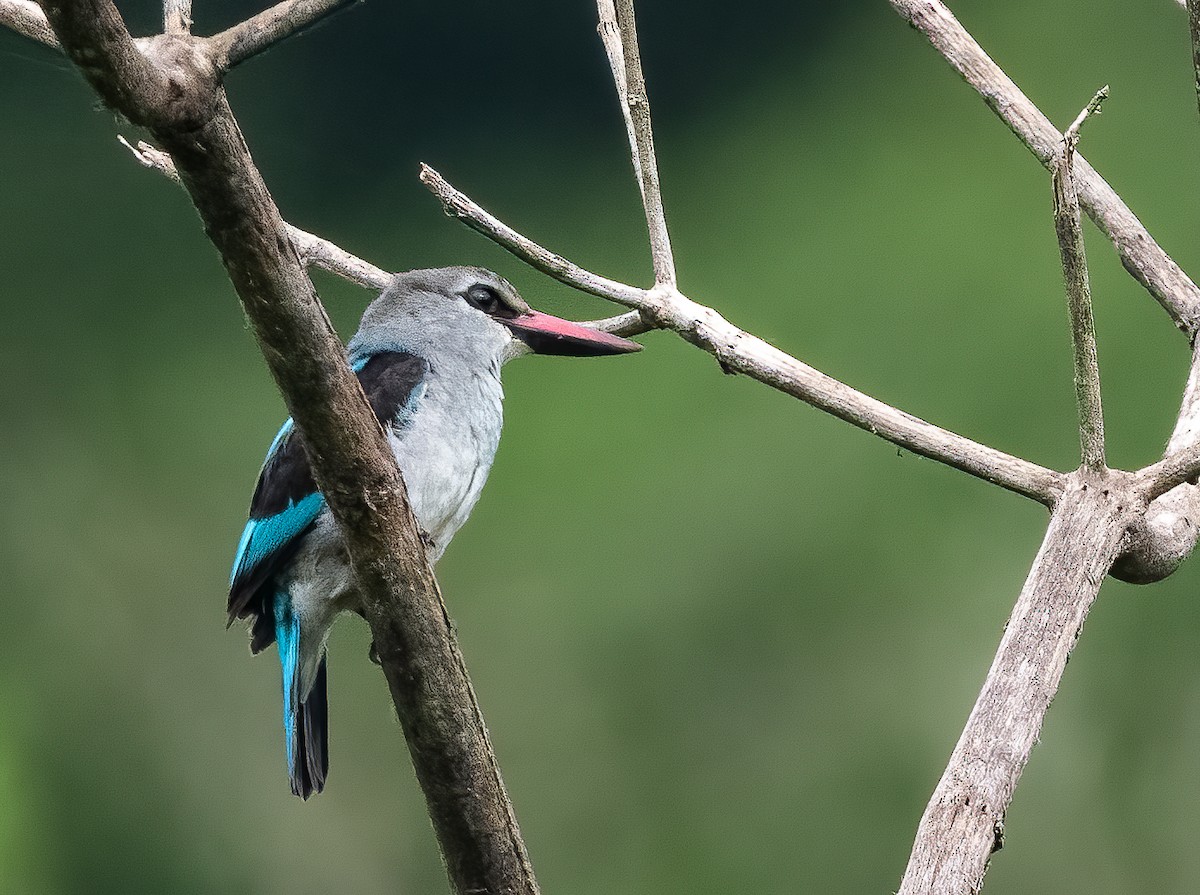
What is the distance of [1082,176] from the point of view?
2.42 m

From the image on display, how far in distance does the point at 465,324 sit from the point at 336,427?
1.25m

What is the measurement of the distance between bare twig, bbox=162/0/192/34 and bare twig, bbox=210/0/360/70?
0.04 m

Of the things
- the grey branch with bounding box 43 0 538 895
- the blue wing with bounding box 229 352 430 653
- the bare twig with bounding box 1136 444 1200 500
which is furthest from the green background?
the grey branch with bounding box 43 0 538 895

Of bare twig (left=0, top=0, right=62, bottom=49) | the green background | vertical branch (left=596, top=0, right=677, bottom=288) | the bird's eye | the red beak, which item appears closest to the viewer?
bare twig (left=0, top=0, right=62, bottom=49)

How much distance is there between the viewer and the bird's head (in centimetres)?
275

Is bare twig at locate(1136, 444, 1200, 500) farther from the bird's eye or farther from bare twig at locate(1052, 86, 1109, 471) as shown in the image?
the bird's eye

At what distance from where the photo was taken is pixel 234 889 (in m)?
5.61

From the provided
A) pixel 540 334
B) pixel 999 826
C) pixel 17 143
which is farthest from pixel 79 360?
pixel 999 826

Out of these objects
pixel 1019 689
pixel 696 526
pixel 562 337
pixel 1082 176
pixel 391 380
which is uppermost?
pixel 696 526

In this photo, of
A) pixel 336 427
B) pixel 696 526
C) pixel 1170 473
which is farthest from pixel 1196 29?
pixel 696 526

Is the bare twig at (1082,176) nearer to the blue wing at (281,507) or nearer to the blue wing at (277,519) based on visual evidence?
the blue wing at (281,507)

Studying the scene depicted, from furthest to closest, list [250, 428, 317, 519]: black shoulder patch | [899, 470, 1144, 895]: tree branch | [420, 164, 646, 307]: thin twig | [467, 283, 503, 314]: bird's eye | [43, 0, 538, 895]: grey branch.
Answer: [467, 283, 503, 314]: bird's eye < [250, 428, 317, 519]: black shoulder patch < [420, 164, 646, 307]: thin twig < [899, 470, 1144, 895]: tree branch < [43, 0, 538, 895]: grey branch

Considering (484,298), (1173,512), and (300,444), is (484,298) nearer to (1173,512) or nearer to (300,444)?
(300,444)

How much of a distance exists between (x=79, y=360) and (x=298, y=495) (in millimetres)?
4870
